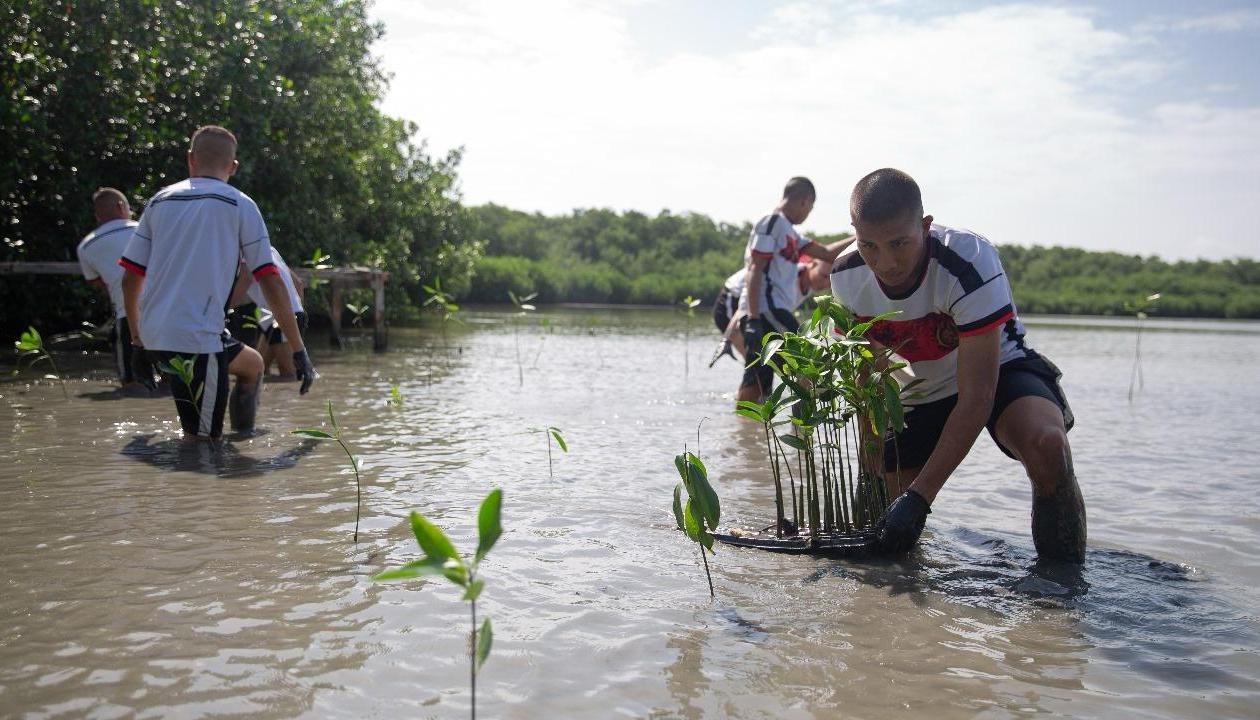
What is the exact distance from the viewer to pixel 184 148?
14.3 metres

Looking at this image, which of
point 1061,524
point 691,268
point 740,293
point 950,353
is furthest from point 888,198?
point 691,268

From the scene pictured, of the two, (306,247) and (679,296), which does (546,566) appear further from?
(679,296)

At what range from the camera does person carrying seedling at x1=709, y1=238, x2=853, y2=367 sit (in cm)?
782

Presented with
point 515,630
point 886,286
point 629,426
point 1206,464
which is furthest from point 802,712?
point 1206,464

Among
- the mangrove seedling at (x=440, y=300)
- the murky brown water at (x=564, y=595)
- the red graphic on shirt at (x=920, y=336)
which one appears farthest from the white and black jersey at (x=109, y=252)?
the red graphic on shirt at (x=920, y=336)

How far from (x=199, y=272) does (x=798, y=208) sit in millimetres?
4816

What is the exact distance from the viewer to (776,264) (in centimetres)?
826

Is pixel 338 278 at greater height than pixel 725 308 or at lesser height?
greater

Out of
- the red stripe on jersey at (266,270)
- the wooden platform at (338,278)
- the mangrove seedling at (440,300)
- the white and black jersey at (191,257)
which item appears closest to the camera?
the white and black jersey at (191,257)

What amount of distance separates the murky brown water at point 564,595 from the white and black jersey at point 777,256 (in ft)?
5.52

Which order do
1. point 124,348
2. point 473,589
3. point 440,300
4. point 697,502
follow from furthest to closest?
point 440,300 → point 124,348 → point 697,502 → point 473,589

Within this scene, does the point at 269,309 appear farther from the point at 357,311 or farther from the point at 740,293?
the point at 357,311

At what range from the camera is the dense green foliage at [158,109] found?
42.9 feet

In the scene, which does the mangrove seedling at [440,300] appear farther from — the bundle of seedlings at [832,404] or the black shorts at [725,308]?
the bundle of seedlings at [832,404]
